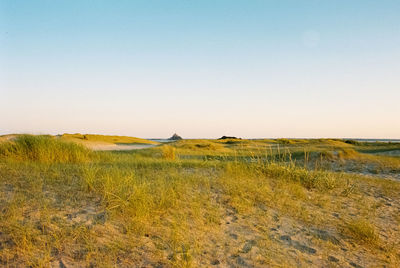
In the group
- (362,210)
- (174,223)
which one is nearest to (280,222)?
(174,223)

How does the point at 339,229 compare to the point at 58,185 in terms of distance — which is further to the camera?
the point at 58,185

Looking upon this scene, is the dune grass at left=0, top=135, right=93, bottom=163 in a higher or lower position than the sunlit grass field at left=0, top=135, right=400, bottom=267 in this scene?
higher

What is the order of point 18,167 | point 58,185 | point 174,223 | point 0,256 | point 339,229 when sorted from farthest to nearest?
1. point 18,167
2. point 58,185
3. point 339,229
4. point 174,223
5. point 0,256

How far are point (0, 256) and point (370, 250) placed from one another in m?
3.93

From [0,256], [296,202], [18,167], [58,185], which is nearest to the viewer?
[0,256]

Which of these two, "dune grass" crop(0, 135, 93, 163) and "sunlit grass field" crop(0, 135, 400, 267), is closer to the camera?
"sunlit grass field" crop(0, 135, 400, 267)

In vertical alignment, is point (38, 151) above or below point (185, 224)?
above

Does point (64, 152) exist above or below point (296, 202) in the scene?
above

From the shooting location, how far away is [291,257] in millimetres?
2912

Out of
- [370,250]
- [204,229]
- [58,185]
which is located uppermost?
[58,185]

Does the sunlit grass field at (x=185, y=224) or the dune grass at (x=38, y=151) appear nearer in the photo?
the sunlit grass field at (x=185, y=224)

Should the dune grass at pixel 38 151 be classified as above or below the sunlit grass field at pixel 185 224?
above

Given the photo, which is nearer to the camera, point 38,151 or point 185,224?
point 185,224

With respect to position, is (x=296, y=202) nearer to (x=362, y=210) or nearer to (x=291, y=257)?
(x=362, y=210)
